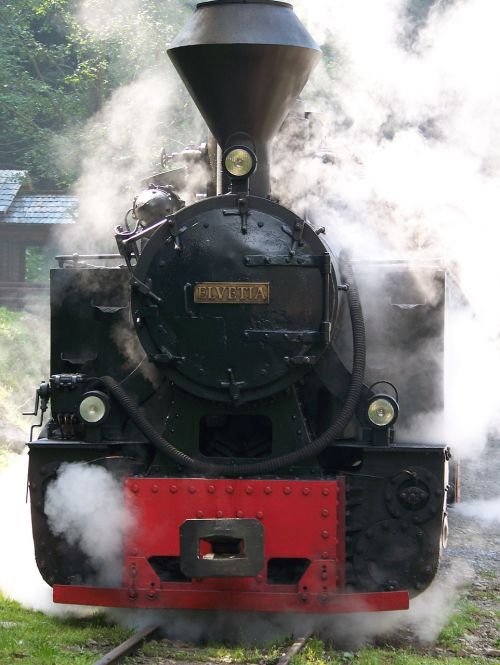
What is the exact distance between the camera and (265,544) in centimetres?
525

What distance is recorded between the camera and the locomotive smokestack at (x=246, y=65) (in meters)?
5.46

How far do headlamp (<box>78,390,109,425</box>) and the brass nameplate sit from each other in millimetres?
734

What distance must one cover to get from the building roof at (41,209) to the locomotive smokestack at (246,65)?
1645 cm

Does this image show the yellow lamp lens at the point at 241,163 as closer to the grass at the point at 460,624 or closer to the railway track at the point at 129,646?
the railway track at the point at 129,646

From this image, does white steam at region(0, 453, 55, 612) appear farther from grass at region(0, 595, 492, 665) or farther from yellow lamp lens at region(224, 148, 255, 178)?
yellow lamp lens at region(224, 148, 255, 178)

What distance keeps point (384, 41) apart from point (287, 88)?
2.90 meters

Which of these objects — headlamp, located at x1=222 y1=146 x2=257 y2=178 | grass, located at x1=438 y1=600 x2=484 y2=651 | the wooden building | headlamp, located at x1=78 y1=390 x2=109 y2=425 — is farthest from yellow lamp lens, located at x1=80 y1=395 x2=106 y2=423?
the wooden building

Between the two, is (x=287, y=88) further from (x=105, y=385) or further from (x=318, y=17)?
(x=318, y=17)

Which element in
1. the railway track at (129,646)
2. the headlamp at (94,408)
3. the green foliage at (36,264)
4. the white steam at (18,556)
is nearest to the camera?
the railway track at (129,646)

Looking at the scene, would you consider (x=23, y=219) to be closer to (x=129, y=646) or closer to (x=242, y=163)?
(x=242, y=163)

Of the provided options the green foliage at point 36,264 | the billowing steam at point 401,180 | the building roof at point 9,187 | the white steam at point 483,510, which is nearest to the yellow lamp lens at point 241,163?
the billowing steam at point 401,180

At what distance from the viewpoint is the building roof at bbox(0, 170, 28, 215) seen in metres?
23.0

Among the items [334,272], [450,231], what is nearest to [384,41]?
[450,231]

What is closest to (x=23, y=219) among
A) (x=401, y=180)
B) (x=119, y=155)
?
(x=119, y=155)
